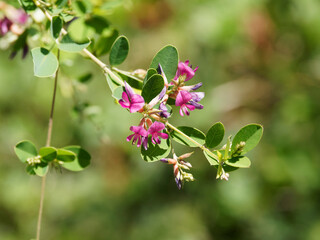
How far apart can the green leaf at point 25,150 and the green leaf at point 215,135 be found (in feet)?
1.01

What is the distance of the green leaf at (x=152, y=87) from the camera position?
1.82 ft

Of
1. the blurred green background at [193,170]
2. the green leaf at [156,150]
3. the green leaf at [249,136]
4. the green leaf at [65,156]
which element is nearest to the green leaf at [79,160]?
the green leaf at [65,156]

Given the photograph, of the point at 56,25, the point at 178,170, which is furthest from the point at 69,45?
the point at 178,170

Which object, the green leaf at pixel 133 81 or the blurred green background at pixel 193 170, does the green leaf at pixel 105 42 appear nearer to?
the green leaf at pixel 133 81

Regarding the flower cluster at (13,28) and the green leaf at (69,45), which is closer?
the green leaf at (69,45)

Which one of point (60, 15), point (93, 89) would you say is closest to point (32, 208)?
point (93, 89)

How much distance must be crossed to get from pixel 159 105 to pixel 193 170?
185cm

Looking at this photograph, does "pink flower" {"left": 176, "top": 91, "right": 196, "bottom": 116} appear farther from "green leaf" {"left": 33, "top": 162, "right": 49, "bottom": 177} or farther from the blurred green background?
the blurred green background

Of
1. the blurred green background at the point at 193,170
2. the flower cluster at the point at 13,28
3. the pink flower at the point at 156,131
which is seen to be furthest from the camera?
the blurred green background at the point at 193,170

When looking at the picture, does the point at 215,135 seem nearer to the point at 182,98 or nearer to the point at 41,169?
the point at 182,98

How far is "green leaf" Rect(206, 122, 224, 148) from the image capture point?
621 millimetres

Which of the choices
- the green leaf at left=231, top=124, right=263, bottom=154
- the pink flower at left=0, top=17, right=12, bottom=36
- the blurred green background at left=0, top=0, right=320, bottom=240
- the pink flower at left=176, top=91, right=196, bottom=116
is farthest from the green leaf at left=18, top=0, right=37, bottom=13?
the blurred green background at left=0, top=0, right=320, bottom=240

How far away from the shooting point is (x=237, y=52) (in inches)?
114

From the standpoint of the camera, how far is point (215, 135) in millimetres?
628
